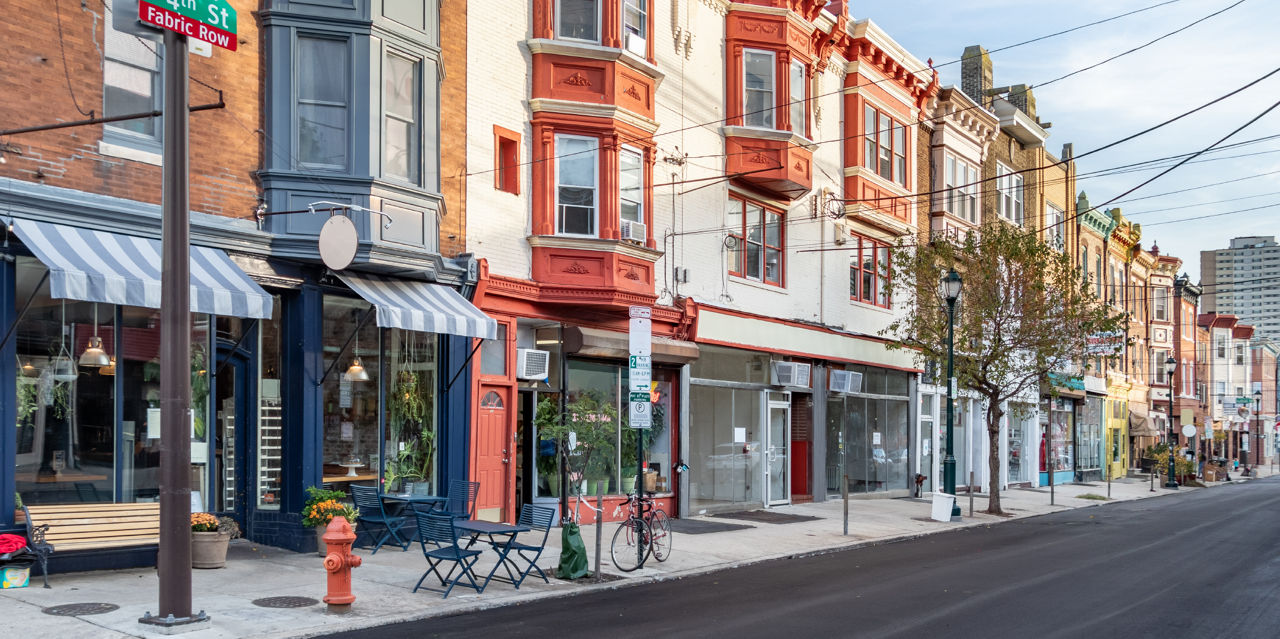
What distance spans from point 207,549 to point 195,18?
6.26m

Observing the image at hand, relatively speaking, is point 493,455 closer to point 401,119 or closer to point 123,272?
point 401,119

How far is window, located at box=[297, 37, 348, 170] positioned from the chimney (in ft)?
95.7

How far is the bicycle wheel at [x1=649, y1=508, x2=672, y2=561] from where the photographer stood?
1548 centimetres

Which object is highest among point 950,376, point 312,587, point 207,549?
point 950,376

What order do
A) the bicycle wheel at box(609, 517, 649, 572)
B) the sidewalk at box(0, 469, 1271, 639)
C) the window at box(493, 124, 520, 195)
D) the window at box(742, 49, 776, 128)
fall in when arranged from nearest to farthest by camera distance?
1. the sidewalk at box(0, 469, 1271, 639)
2. the bicycle wheel at box(609, 517, 649, 572)
3. the window at box(493, 124, 520, 195)
4. the window at box(742, 49, 776, 128)

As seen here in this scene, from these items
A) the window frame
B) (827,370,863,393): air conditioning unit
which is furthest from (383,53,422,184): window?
(827,370,863,393): air conditioning unit

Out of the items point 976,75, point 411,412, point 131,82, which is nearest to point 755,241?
point 411,412

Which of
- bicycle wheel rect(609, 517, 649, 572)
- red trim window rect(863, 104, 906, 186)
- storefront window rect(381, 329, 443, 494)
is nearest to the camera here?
bicycle wheel rect(609, 517, 649, 572)

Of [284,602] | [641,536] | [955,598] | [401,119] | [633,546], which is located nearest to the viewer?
[284,602]

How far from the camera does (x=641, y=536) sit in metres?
15.0

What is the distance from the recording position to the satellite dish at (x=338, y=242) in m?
14.3

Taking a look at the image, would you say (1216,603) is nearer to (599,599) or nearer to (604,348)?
(599,599)

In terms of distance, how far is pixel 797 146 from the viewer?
81.3ft

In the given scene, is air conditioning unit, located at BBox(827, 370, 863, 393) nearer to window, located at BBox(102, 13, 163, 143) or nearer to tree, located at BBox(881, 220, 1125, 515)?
tree, located at BBox(881, 220, 1125, 515)
